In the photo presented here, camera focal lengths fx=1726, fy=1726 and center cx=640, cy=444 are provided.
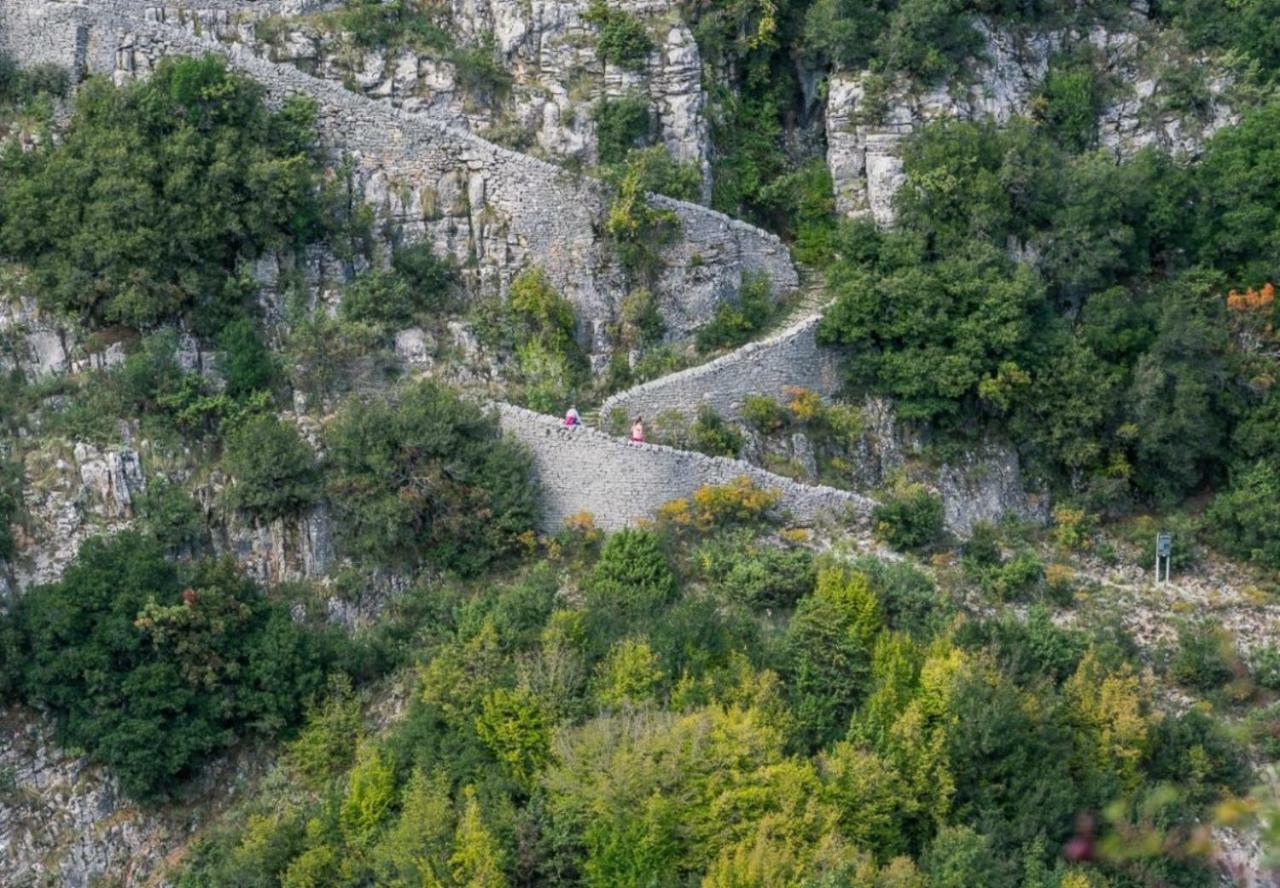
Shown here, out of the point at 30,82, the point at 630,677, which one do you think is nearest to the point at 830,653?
the point at 630,677

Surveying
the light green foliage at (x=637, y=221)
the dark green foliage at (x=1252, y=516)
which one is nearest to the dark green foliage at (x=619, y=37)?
the light green foliage at (x=637, y=221)

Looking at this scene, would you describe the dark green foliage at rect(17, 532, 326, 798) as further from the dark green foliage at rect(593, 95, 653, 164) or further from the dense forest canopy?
the dark green foliage at rect(593, 95, 653, 164)

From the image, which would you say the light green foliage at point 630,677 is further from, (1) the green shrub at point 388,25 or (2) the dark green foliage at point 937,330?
(1) the green shrub at point 388,25

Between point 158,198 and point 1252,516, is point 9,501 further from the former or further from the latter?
point 1252,516

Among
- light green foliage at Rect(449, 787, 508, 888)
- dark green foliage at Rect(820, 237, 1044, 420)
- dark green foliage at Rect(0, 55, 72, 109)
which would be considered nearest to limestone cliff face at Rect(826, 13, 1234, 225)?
dark green foliage at Rect(820, 237, 1044, 420)

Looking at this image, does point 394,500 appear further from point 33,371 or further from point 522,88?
point 522,88

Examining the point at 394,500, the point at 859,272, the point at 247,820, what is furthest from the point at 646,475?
the point at 247,820
